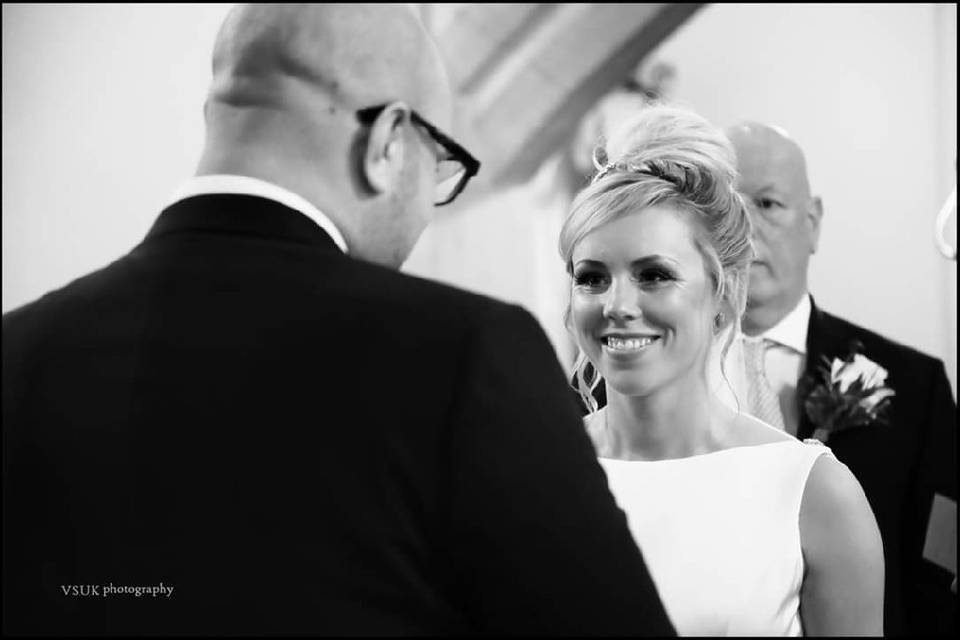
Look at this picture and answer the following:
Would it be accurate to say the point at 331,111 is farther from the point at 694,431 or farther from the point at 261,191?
the point at 694,431

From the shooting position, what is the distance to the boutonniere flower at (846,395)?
104 inches

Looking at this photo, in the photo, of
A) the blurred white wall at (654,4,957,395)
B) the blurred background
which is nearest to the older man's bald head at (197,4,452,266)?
→ the blurred background

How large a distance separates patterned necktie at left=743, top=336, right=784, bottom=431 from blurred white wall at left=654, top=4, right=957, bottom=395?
2.13 meters

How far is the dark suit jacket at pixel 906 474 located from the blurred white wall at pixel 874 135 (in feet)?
6.35

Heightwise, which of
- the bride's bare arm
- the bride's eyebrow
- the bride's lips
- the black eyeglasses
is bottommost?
the bride's bare arm

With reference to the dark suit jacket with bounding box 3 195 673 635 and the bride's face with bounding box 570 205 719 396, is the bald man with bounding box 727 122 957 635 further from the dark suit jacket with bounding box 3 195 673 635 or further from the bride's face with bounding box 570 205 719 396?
the dark suit jacket with bounding box 3 195 673 635

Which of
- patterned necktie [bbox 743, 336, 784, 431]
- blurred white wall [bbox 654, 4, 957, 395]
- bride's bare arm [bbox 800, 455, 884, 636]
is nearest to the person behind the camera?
bride's bare arm [bbox 800, 455, 884, 636]

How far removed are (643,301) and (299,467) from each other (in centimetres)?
108

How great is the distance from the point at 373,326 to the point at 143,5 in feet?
13.8

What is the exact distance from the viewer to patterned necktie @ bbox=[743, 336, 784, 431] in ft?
9.08

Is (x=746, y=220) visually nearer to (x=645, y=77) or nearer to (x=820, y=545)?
(x=820, y=545)

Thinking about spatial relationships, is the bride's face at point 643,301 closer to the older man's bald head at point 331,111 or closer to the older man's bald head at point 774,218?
the older man's bald head at point 774,218

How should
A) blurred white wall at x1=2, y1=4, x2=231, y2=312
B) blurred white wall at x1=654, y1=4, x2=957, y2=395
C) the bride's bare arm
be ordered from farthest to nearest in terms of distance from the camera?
blurred white wall at x1=654, y1=4, x2=957, y2=395 → blurred white wall at x1=2, y1=4, x2=231, y2=312 → the bride's bare arm

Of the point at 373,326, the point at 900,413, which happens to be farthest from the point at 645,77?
the point at 373,326
